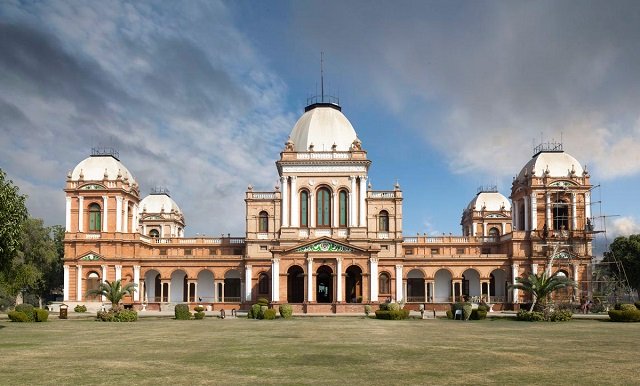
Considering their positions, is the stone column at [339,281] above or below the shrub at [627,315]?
above

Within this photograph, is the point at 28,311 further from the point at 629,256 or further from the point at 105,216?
the point at 629,256

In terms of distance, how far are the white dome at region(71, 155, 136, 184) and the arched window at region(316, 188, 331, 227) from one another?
68.4 feet

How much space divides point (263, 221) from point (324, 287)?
9072 mm

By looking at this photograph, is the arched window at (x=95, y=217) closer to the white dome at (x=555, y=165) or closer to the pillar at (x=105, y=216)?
the pillar at (x=105, y=216)

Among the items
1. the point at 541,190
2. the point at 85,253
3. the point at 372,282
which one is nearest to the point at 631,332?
the point at 372,282

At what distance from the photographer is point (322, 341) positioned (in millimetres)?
27047

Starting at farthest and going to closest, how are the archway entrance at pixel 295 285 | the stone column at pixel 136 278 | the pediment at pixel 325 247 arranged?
the stone column at pixel 136 278, the archway entrance at pixel 295 285, the pediment at pixel 325 247

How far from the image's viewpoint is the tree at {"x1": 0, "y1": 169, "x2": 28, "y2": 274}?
32062mm

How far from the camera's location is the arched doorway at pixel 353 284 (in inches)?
2562

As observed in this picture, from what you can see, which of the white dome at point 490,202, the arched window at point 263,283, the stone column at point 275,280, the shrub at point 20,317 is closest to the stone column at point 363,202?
the stone column at point 275,280

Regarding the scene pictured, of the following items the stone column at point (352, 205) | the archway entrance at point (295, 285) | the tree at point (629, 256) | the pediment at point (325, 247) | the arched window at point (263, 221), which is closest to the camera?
the pediment at point (325, 247)

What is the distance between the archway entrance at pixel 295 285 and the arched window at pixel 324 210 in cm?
508

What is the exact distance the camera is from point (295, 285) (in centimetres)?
6644

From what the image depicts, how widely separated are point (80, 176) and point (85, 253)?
310 inches
